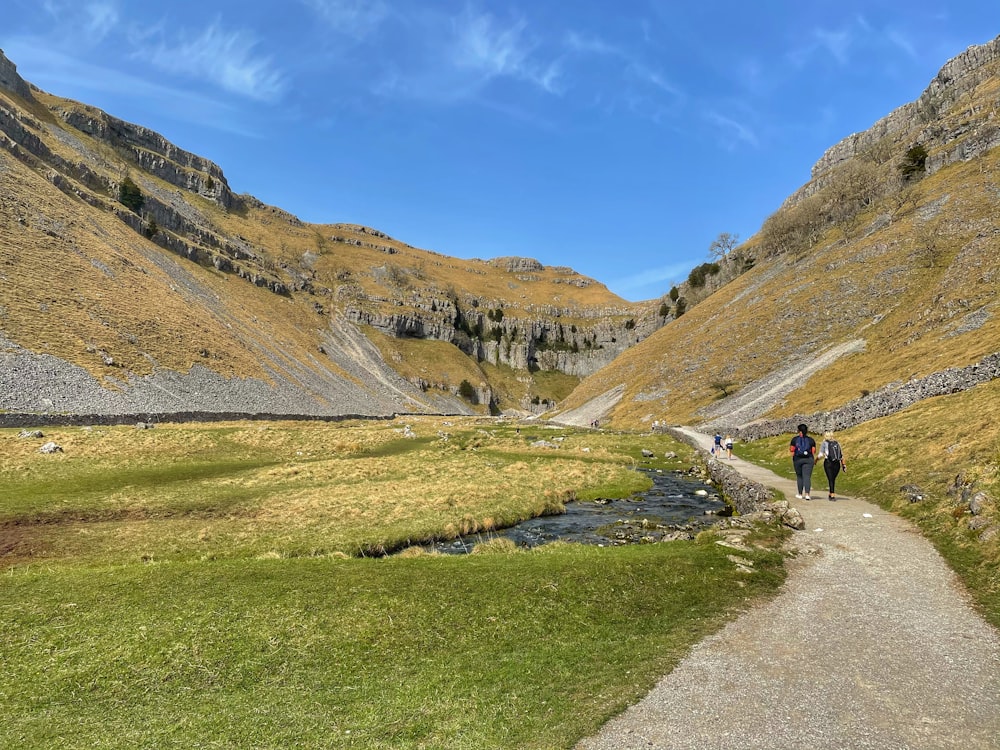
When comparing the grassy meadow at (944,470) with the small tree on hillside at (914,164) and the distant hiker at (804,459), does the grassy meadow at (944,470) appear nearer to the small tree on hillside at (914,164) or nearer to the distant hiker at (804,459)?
the distant hiker at (804,459)

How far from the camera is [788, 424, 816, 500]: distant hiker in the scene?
22.6 metres

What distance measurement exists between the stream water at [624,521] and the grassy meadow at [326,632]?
355cm

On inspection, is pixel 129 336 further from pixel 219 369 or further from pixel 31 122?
pixel 31 122

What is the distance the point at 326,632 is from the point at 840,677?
9857mm

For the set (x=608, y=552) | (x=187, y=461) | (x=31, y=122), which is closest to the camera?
(x=608, y=552)

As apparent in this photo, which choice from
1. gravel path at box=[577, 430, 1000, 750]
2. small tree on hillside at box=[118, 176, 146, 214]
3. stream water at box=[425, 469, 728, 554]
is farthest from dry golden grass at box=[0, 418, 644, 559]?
small tree on hillside at box=[118, 176, 146, 214]

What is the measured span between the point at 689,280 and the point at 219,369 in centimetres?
14167

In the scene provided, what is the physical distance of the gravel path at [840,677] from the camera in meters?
6.86

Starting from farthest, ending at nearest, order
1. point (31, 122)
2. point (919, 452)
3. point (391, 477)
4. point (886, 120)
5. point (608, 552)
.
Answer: point (886, 120) → point (31, 122) → point (391, 477) → point (919, 452) → point (608, 552)

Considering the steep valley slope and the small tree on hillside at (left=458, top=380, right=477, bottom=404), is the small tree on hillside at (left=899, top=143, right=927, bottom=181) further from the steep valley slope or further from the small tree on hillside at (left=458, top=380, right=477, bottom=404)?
the small tree on hillside at (left=458, top=380, right=477, bottom=404)

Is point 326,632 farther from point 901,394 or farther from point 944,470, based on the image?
point 901,394

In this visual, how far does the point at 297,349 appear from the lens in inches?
5005

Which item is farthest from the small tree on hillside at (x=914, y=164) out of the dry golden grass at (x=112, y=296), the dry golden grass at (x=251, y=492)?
the dry golden grass at (x=112, y=296)

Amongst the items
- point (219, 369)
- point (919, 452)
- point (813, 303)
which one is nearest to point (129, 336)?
point (219, 369)
